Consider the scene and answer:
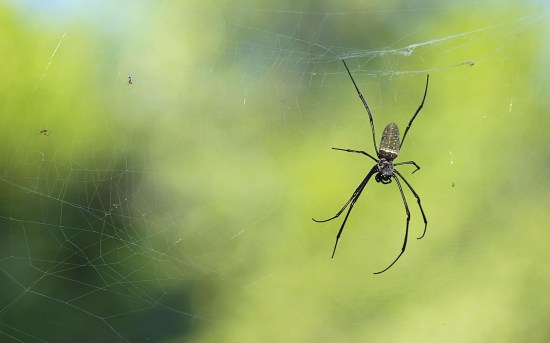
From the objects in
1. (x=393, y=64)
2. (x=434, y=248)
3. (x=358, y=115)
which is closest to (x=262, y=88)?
(x=393, y=64)

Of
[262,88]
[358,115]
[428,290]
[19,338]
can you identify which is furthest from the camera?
[428,290]

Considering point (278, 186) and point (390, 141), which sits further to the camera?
point (278, 186)

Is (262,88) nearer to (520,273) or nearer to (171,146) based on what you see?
(171,146)

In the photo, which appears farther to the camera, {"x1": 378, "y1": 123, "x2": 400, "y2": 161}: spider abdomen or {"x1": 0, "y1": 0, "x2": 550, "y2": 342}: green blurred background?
{"x1": 0, "y1": 0, "x2": 550, "y2": 342}: green blurred background

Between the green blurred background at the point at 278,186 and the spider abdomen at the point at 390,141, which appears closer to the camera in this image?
the spider abdomen at the point at 390,141
